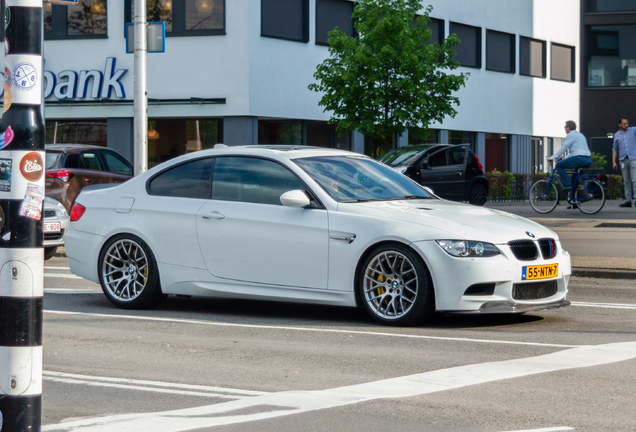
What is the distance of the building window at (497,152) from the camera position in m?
43.7

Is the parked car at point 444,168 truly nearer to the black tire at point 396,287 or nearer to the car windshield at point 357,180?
the car windshield at point 357,180

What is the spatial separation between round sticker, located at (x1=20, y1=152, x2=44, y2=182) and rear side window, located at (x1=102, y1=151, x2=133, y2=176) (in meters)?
16.4

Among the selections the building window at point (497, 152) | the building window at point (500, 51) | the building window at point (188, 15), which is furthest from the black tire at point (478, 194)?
the building window at point (497, 152)

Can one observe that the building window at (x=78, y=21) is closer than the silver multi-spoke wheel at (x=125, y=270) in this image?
No

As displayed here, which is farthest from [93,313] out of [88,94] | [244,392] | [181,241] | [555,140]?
[555,140]

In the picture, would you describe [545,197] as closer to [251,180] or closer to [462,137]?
[251,180]

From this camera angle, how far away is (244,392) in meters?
6.41

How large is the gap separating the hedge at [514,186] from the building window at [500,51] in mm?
8421

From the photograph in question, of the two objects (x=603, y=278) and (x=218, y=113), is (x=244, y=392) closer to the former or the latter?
(x=603, y=278)

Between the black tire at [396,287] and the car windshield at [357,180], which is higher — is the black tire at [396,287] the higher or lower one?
the lower one

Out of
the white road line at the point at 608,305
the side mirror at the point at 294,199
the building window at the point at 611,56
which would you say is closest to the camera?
the side mirror at the point at 294,199

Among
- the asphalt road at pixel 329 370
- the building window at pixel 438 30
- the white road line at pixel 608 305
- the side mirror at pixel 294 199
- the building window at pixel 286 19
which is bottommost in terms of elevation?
the asphalt road at pixel 329 370

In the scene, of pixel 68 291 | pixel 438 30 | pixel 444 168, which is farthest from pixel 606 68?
pixel 68 291

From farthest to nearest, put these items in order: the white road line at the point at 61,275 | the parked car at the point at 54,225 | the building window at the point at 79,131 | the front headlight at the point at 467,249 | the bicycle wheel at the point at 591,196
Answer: the building window at the point at 79,131 < the bicycle wheel at the point at 591,196 < the parked car at the point at 54,225 < the white road line at the point at 61,275 < the front headlight at the point at 467,249
